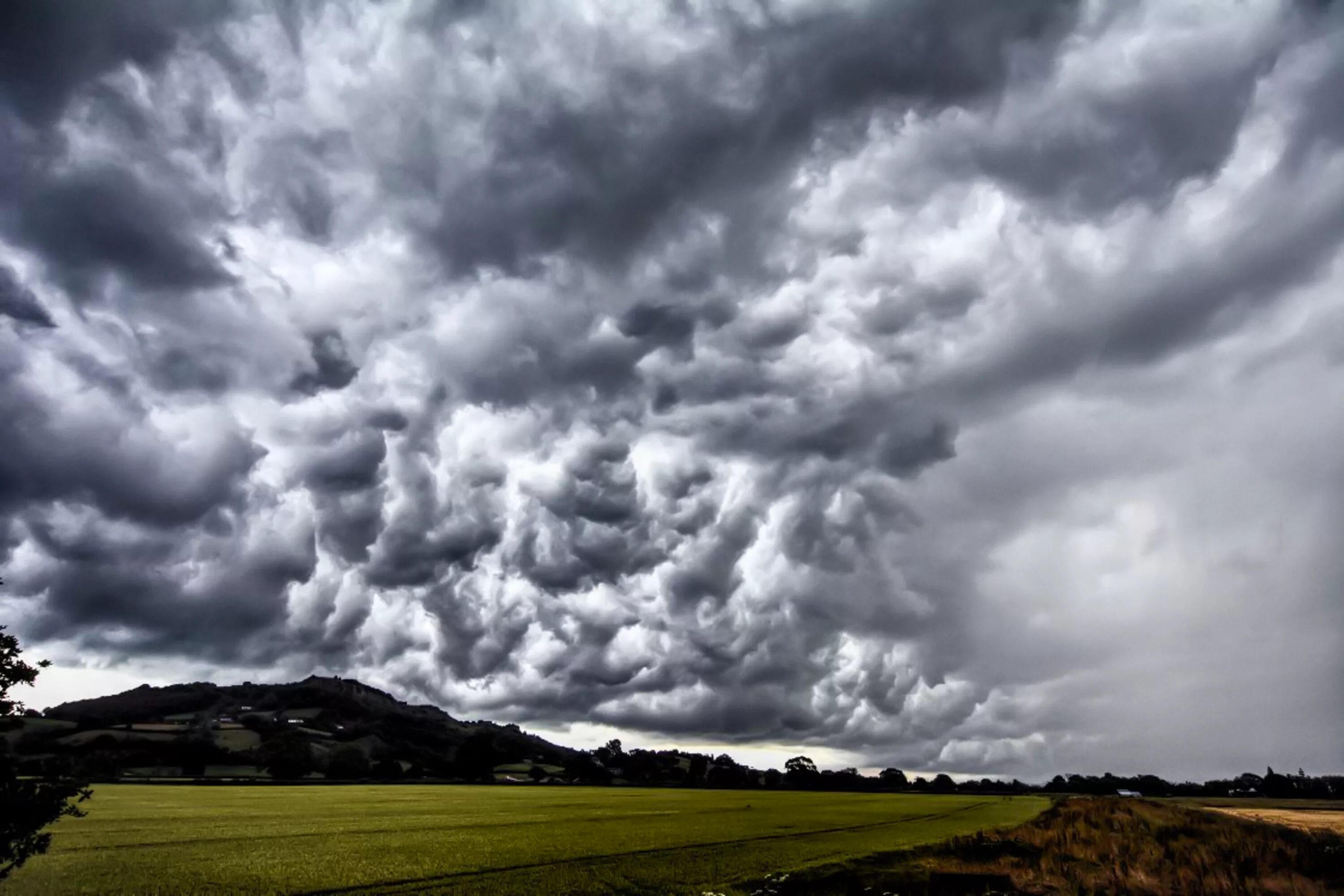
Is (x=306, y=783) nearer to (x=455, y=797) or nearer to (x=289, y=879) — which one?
(x=455, y=797)

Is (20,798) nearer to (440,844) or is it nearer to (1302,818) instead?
(440,844)

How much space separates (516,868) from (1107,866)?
3447 centimetres

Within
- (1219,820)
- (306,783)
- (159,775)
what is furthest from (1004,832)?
(159,775)

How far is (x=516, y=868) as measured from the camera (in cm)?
4188

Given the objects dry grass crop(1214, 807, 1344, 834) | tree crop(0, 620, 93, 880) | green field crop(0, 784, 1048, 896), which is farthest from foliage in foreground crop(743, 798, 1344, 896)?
tree crop(0, 620, 93, 880)

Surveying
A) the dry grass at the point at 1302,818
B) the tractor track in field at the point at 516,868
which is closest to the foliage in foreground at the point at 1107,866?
the dry grass at the point at 1302,818

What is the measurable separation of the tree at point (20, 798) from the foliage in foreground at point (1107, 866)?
28352 millimetres

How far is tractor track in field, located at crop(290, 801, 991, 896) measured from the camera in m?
34.6

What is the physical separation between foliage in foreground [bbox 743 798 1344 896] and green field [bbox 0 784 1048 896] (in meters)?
4.01

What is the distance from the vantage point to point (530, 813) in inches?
3366

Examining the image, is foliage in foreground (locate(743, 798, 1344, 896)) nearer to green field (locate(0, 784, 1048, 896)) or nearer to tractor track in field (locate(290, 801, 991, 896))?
green field (locate(0, 784, 1048, 896))

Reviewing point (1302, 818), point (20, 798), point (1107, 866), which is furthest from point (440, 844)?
point (1302, 818)

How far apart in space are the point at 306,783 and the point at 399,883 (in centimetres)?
15437

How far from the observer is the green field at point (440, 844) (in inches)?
1441
